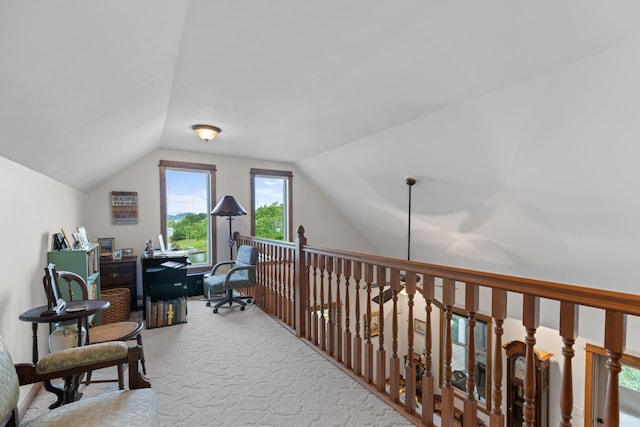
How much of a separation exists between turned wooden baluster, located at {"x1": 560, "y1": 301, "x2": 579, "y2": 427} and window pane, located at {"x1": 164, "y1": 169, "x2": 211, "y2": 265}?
15.2 feet

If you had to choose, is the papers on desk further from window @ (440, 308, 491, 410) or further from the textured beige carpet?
window @ (440, 308, 491, 410)

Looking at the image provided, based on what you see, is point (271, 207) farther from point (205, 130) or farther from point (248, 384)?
point (248, 384)

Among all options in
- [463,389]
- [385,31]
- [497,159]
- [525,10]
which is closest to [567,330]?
[525,10]

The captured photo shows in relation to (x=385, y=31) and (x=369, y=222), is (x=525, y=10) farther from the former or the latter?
(x=369, y=222)

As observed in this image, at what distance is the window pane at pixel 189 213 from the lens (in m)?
4.77

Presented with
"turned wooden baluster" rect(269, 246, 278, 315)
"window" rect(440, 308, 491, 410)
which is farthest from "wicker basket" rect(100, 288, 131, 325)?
"window" rect(440, 308, 491, 410)

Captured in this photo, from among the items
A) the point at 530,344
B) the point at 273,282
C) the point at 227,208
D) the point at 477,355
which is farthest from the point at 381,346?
the point at 477,355

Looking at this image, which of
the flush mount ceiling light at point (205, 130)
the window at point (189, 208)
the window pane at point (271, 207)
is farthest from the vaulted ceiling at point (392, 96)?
the window pane at point (271, 207)

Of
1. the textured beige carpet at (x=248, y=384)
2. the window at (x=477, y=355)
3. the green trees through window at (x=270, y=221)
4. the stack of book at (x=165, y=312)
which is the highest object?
the green trees through window at (x=270, y=221)

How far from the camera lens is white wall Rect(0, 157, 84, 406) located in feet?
6.07

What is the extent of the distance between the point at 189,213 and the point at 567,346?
487 cm

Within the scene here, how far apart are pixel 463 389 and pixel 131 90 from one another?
6.71 m

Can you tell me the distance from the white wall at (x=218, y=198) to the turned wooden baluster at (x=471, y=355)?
4285 mm

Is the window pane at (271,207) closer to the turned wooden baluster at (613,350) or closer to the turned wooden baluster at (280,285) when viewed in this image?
the turned wooden baluster at (280,285)
